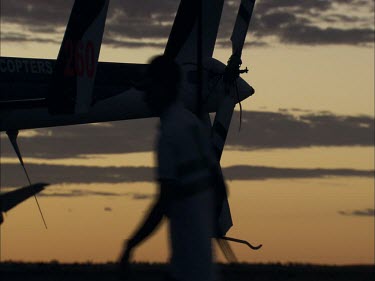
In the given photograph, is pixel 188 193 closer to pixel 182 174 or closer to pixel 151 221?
pixel 182 174

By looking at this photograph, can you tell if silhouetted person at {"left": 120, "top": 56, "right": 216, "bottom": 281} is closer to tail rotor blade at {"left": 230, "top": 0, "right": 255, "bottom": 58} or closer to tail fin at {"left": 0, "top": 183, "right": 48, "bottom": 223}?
tail fin at {"left": 0, "top": 183, "right": 48, "bottom": 223}

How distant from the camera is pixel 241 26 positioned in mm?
19625

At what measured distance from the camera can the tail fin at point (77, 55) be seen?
18859mm

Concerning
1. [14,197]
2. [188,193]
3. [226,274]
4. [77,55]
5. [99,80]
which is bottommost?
[226,274]

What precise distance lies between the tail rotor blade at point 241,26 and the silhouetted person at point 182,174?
13275 mm

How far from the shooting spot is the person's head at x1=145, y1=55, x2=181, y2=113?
247 inches

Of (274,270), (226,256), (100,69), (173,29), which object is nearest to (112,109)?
(100,69)

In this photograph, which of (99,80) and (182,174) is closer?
(182,174)

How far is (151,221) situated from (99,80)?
51.3 feet

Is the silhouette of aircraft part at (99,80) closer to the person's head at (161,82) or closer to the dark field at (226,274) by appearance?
the dark field at (226,274)

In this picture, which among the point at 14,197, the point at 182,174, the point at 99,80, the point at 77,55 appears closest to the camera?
the point at 182,174

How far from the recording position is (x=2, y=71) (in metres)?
20.7

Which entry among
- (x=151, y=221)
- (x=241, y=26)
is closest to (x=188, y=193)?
(x=151, y=221)

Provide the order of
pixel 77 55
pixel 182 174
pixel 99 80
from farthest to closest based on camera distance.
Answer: pixel 99 80 → pixel 77 55 → pixel 182 174
